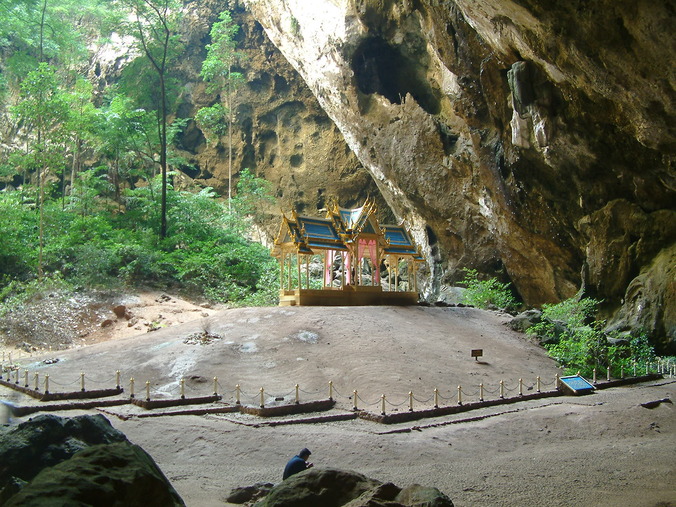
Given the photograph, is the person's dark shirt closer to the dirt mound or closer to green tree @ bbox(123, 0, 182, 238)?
the dirt mound

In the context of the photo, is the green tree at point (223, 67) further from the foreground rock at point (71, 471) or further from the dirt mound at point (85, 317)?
the foreground rock at point (71, 471)

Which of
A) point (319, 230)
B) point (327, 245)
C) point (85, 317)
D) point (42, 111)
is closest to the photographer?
point (327, 245)

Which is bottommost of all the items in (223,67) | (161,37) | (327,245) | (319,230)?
(327,245)

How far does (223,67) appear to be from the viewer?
3453 cm

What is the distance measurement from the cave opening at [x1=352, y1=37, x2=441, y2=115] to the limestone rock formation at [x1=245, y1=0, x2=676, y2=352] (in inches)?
2.7

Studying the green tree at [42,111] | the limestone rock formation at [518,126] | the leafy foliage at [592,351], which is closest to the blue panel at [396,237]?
the limestone rock formation at [518,126]

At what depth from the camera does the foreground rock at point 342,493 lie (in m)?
4.63

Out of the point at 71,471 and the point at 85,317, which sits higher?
the point at 71,471

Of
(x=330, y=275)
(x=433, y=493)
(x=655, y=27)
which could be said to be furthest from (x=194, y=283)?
(x=433, y=493)

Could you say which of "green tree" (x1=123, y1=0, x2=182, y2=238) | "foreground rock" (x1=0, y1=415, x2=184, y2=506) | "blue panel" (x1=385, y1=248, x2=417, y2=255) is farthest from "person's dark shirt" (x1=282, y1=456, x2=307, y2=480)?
"green tree" (x1=123, y1=0, x2=182, y2=238)

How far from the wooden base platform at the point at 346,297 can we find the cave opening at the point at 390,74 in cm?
974

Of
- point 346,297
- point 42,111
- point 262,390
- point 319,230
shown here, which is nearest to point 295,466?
point 262,390

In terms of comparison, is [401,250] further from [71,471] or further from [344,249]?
[71,471]

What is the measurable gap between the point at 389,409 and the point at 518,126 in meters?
11.2
